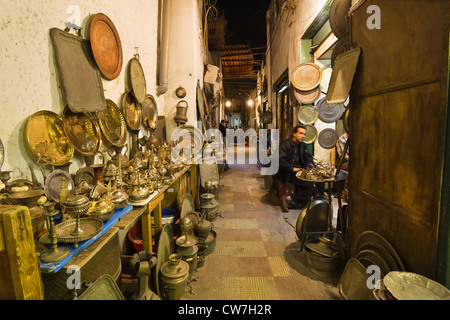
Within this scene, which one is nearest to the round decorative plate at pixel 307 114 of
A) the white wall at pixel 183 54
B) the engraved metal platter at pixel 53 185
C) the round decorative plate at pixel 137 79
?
the white wall at pixel 183 54

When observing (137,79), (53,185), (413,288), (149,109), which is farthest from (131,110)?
(413,288)

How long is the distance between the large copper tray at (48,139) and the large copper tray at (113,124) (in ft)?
1.92

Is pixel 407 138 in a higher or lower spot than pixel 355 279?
higher

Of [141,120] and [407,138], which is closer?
[407,138]

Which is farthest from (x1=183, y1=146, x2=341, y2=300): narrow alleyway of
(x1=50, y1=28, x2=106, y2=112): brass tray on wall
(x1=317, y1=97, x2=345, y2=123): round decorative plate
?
(x1=50, y1=28, x2=106, y2=112): brass tray on wall

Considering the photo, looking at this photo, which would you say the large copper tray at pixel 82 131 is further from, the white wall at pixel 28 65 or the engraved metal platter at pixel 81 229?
the engraved metal platter at pixel 81 229

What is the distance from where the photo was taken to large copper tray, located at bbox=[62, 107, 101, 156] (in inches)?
77.2

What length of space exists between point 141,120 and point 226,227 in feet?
7.66

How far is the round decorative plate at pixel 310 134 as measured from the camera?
5062 mm

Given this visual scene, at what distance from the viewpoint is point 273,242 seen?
3510 millimetres

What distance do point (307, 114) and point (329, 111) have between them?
20.3 inches
